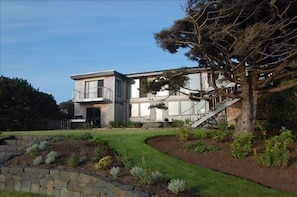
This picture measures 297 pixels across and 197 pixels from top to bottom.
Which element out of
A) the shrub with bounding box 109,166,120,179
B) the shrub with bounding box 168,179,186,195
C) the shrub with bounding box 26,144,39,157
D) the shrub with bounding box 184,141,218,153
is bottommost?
the shrub with bounding box 168,179,186,195

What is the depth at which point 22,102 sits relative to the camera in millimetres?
28531

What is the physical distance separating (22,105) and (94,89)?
6.80m

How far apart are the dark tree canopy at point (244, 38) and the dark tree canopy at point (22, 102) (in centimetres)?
1920

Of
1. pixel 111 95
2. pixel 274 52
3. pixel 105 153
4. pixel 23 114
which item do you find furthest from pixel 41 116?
pixel 274 52

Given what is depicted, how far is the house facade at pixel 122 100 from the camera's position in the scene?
29.6 metres

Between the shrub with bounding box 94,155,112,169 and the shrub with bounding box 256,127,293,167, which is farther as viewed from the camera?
the shrub with bounding box 256,127,293,167

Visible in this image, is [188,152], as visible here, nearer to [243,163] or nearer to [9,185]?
[243,163]

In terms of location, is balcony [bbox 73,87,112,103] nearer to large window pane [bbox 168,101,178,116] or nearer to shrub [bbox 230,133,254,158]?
large window pane [bbox 168,101,178,116]

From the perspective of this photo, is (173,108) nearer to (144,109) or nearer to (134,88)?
(144,109)

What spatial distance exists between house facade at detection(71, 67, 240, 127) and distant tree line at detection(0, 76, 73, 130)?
2928 millimetres

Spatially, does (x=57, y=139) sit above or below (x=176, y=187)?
above

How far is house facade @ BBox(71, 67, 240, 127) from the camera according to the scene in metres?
29.6

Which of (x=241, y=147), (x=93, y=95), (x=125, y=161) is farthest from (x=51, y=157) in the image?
(x=93, y=95)

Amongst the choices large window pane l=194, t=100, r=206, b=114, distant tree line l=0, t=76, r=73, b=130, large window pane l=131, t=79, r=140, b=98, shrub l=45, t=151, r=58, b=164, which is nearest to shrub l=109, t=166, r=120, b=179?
shrub l=45, t=151, r=58, b=164
